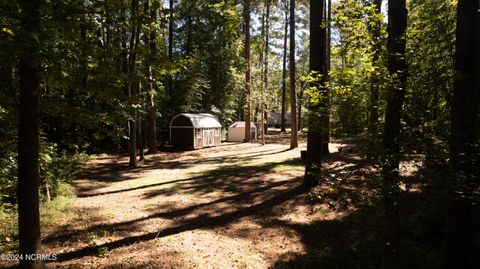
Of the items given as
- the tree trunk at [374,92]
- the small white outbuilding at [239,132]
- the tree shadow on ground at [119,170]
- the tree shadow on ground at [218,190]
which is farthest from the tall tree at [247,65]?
the tree trunk at [374,92]

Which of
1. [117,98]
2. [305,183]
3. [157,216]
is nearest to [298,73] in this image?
[305,183]

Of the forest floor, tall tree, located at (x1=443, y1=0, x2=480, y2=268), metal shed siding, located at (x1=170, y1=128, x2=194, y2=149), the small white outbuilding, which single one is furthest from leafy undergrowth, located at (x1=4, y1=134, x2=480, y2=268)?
the small white outbuilding

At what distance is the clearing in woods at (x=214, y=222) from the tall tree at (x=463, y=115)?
4.02 feet

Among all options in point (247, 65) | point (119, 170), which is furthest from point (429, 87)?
point (247, 65)

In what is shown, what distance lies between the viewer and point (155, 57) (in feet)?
14.8

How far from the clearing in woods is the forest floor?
2 centimetres

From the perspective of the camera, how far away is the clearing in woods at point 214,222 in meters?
6.07

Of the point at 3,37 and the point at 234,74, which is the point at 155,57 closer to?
the point at 3,37

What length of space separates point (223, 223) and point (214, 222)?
0.83 ft

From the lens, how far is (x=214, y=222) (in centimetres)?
830

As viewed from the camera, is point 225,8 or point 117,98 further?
point 225,8

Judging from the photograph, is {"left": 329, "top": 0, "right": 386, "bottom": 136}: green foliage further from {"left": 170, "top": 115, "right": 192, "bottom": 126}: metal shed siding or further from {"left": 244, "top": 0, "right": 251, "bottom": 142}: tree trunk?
{"left": 244, "top": 0, "right": 251, "bottom": 142}: tree trunk

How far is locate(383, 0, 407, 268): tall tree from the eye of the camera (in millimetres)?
3877

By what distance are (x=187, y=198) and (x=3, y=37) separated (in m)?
7.77
